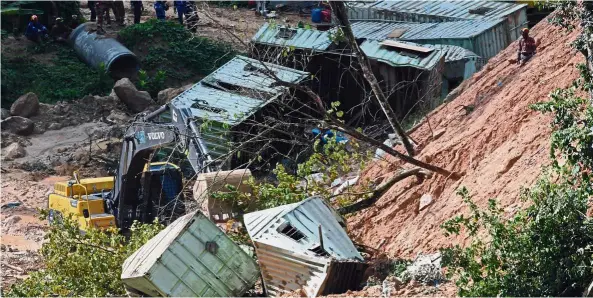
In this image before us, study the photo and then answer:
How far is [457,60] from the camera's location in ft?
71.5

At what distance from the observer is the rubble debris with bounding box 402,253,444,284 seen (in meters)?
11.6

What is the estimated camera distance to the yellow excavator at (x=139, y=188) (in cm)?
1652

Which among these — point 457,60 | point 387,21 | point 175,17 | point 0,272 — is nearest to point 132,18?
point 175,17

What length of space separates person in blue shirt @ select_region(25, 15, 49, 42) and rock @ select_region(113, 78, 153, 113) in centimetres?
478

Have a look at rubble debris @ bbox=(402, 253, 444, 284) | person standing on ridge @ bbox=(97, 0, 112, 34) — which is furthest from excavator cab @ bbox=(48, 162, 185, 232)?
person standing on ridge @ bbox=(97, 0, 112, 34)

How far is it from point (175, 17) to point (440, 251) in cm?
2260

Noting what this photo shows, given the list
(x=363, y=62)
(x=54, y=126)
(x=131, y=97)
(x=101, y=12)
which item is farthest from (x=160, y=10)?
(x=363, y=62)

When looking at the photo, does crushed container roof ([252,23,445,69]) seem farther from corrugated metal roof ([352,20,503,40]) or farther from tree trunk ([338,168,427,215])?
tree trunk ([338,168,427,215])

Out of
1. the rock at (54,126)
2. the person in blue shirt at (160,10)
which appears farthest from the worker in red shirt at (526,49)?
the person in blue shirt at (160,10)

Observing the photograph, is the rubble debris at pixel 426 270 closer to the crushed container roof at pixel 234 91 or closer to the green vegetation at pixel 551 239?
the green vegetation at pixel 551 239

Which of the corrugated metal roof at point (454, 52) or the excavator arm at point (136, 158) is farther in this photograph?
the corrugated metal roof at point (454, 52)

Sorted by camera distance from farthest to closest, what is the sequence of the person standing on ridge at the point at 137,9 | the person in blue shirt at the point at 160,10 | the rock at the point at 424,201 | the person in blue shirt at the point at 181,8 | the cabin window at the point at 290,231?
the person in blue shirt at the point at 160,10
the person standing on ridge at the point at 137,9
the person in blue shirt at the point at 181,8
the rock at the point at 424,201
the cabin window at the point at 290,231

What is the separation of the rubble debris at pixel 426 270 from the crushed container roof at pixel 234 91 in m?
7.79

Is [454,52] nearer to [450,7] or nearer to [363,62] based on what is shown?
[450,7]
